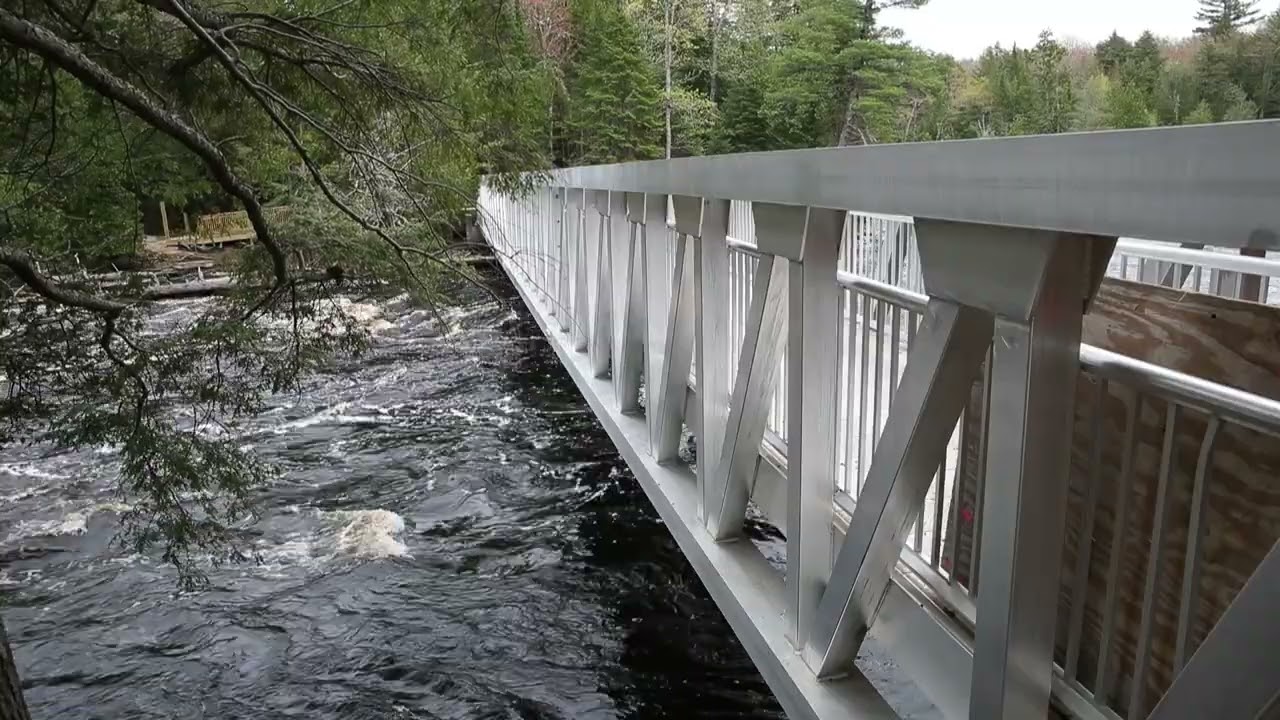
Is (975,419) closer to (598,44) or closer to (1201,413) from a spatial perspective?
(1201,413)

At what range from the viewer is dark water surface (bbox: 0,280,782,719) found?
5293 millimetres

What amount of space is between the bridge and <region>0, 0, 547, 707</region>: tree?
272cm

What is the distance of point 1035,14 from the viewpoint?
1336 centimetres

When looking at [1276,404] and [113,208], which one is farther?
[113,208]

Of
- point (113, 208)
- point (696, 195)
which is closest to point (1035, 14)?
point (696, 195)

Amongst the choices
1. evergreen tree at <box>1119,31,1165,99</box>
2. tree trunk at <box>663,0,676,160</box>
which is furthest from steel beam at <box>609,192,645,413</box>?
tree trunk at <box>663,0,676,160</box>

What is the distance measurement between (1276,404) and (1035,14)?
13722 millimetres

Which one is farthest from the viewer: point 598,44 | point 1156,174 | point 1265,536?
point 598,44

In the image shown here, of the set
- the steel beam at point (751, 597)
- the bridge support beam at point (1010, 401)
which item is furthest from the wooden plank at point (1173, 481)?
the steel beam at point (751, 597)

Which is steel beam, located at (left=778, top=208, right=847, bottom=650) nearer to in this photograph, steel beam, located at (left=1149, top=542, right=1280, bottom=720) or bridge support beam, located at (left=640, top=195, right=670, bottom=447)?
steel beam, located at (left=1149, top=542, right=1280, bottom=720)

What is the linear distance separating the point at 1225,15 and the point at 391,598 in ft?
27.5

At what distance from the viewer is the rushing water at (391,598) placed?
5293mm

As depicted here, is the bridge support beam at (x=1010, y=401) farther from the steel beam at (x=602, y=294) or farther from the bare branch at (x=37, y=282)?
the steel beam at (x=602, y=294)

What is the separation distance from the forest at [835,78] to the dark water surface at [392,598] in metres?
3.47
